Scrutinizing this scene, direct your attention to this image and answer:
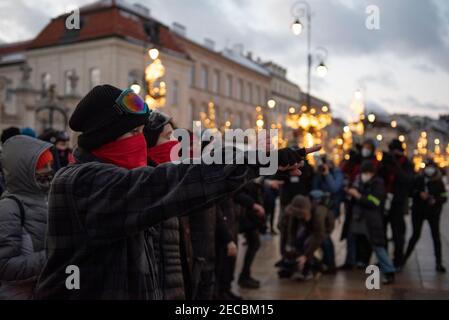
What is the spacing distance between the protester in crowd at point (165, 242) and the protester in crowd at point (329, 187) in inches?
233

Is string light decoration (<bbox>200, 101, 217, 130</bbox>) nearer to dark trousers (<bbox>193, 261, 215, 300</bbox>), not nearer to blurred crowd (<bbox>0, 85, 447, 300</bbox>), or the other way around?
dark trousers (<bbox>193, 261, 215, 300</bbox>)

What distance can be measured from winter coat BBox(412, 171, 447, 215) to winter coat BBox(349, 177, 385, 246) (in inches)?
30.0

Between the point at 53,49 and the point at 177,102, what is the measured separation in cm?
992

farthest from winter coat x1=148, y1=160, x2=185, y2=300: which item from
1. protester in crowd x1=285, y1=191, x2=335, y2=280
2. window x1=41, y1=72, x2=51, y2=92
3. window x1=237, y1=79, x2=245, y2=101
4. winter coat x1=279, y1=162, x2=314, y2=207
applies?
window x1=237, y1=79, x2=245, y2=101

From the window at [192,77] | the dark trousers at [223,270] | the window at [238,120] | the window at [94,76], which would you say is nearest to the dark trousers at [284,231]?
the dark trousers at [223,270]

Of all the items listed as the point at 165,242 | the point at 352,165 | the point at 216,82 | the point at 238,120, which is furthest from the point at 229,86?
the point at 165,242

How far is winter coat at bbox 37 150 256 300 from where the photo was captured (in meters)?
1.98

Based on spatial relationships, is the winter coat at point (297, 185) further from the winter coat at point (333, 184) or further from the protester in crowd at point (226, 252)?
the protester in crowd at point (226, 252)

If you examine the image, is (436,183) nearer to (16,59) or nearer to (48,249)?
(48,249)

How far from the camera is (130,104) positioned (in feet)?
7.43

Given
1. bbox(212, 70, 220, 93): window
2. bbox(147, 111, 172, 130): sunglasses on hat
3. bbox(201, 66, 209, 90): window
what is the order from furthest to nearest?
bbox(212, 70, 220, 93): window → bbox(201, 66, 209, 90): window → bbox(147, 111, 172, 130): sunglasses on hat

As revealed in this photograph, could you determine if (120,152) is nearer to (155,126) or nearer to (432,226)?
(155,126)
